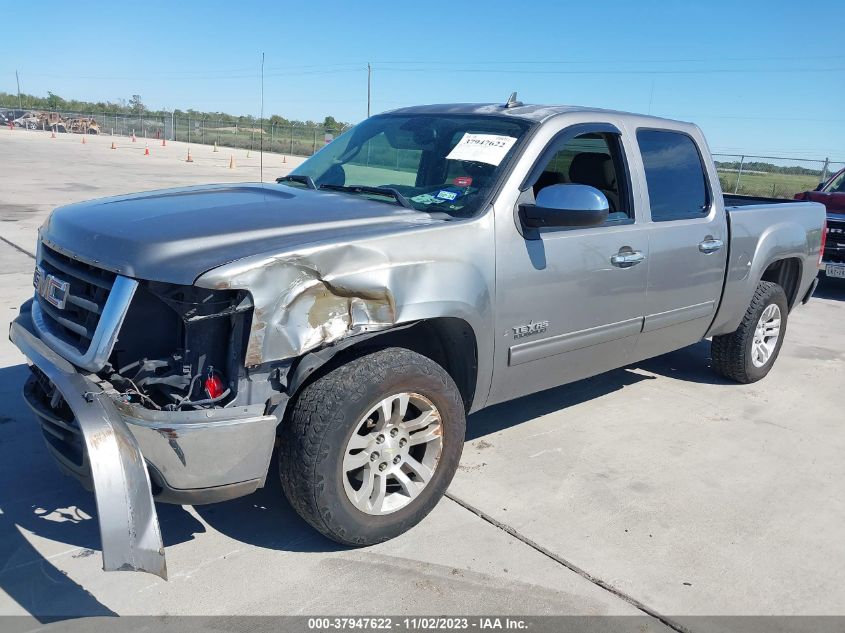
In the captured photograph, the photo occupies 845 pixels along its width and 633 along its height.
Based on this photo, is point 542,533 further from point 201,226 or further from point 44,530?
point 44,530

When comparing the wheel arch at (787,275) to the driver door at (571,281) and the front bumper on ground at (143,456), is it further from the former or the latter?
the front bumper on ground at (143,456)

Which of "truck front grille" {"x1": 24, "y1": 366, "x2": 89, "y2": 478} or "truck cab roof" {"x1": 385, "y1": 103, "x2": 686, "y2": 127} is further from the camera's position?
"truck cab roof" {"x1": 385, "y1": 103, "x2": 686, "y2": 127}

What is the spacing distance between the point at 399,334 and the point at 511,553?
3.69ft

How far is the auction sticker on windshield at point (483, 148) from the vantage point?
3848mm

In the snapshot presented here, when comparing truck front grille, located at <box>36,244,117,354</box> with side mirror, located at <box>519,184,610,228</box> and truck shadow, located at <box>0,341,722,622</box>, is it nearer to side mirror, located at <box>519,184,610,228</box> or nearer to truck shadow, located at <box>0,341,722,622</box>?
truck shadow, located at <box>0,341,722,622</box>

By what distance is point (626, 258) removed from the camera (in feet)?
13.9

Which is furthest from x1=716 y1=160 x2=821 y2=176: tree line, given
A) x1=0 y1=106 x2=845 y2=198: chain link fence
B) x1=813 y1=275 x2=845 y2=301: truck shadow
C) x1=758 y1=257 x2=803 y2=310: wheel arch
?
x1=758 y1=257 x2=803 y2=310: wheel arch

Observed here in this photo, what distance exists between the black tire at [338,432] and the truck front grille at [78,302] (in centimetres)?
86

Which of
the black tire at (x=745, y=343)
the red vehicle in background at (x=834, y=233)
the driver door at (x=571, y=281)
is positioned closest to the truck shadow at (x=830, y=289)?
the red vehicle in background at (x=834, y=233)

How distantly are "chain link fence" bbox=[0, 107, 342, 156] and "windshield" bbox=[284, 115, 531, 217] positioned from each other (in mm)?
38831

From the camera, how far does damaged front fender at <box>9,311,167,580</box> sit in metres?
2.46

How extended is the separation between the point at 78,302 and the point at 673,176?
3.63 metres

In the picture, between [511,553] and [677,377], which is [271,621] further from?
[677,377]

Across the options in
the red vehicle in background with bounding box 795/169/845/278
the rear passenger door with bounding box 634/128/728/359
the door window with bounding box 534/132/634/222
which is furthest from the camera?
the red vehicle in background with bounding box 795/169/845/278
